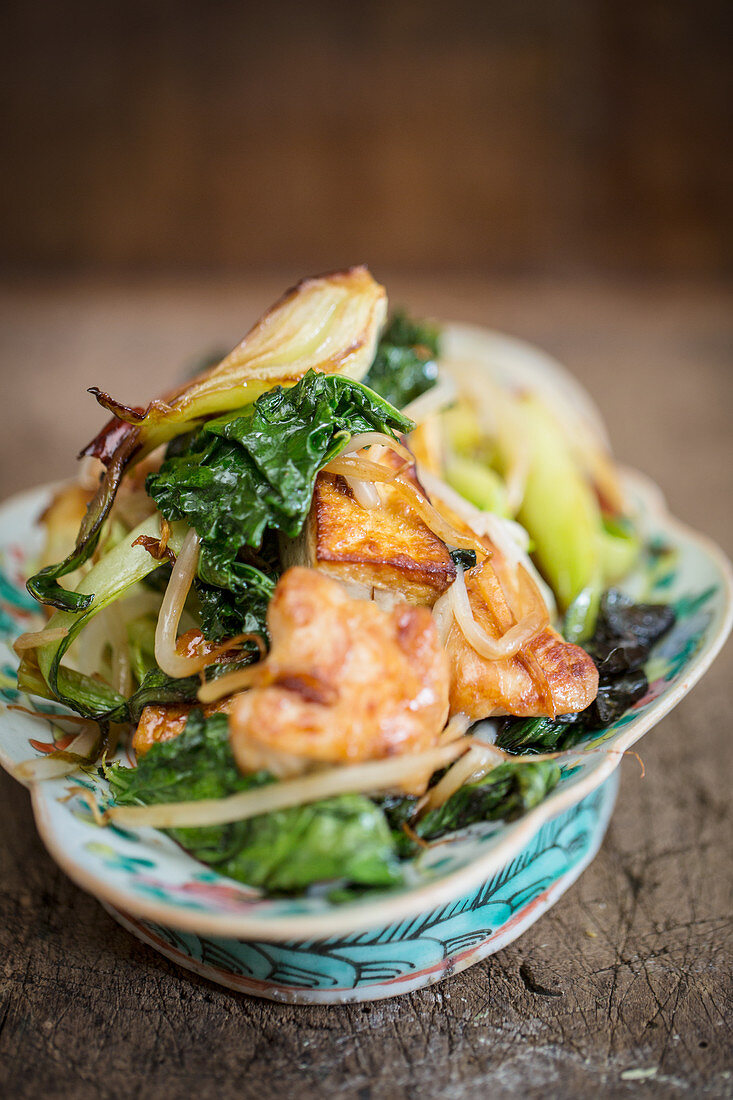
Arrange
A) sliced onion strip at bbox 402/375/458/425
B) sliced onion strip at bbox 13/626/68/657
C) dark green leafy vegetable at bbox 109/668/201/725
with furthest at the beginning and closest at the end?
1. sliced onion strip at bbox 402/375/458/425
2. sliced onion strip at bbox 13/626/68/657
3. dark green leafy vegetable at bbox 109/668/201/725

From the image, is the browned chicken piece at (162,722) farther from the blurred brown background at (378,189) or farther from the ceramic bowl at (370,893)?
the blurred brown background at (378,189)

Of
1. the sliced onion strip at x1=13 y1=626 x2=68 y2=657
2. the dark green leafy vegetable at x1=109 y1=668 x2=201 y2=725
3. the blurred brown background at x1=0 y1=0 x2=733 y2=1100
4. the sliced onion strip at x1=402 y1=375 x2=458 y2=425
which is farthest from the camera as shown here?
the blurred brown background at x1=0 y1=0 x2=733 y2=1100

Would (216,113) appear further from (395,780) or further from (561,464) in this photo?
(395,780)

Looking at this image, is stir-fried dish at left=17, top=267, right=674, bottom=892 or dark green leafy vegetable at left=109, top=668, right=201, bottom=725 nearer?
stir-fried dish at left=17, top=267, right=674, bottom=892

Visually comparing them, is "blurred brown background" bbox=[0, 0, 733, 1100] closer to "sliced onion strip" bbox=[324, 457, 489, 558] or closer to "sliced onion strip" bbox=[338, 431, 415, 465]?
"sliced onion strip" bbox=[324, 457, 489, 558]

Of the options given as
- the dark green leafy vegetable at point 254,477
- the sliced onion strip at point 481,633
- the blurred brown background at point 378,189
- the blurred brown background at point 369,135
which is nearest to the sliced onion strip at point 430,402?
the dark green leafy vegetable at point 254,477

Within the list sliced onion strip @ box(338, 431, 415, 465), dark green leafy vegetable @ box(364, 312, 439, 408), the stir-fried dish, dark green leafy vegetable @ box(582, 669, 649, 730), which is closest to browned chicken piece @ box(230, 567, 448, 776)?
the stir-fried dish

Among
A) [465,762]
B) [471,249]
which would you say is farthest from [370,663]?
[471,249]
